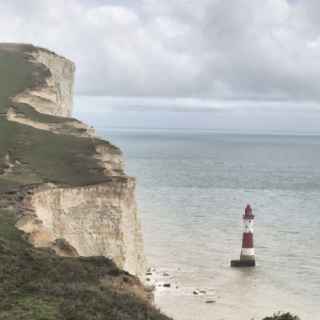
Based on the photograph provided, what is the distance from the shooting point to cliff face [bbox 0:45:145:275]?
32.0 m

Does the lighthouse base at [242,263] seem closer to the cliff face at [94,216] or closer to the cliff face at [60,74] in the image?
the cliff face at [94,216]

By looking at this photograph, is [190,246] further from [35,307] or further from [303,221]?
[35,307]

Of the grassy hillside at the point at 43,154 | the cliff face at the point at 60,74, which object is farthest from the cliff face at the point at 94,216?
the cliff face at the point at 60,74

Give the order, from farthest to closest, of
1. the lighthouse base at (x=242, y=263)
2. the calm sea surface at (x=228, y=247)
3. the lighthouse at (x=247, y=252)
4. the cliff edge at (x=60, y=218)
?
the lighthouse at (x=247, y=252)
the lighthouse base at (x=242, y=263)
the calm sea surface at (x=228, y=247)
the cliff edge at (x=60, y=218)

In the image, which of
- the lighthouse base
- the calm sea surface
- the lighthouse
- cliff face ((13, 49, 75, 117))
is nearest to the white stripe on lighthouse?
the lighthouse

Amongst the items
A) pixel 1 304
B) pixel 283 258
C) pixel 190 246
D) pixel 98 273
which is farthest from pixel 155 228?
pixel 1 304

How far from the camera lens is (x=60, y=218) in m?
34.1

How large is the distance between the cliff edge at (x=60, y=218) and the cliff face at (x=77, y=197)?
0.05 metres

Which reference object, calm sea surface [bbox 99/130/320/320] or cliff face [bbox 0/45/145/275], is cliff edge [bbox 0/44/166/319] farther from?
calm sea surface [bbox 99/130/320/320]

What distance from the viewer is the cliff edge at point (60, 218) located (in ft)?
56.9

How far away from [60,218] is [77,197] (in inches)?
57.6

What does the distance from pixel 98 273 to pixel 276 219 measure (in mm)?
50688

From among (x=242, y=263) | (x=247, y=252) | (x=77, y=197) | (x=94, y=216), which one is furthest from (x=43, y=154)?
(x=247, y=252)

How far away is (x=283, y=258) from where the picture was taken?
49281 millimetres
